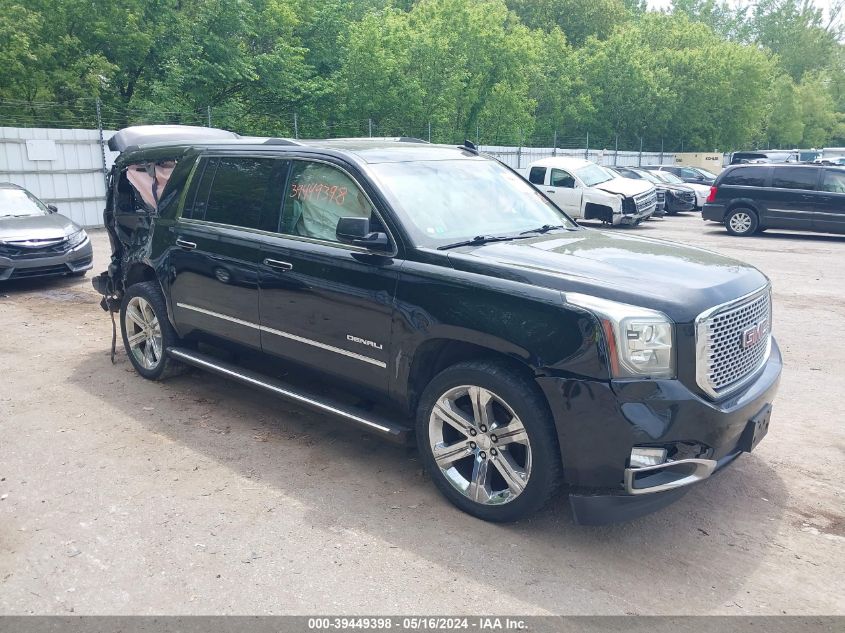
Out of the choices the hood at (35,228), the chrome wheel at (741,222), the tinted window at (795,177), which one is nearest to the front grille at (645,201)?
the chrome wheel at (741,222)

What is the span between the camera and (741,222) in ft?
58.2

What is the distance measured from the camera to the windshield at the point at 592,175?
63.1 feet

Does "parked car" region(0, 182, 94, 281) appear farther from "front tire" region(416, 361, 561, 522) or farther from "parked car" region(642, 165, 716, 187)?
"parked car" region(642, 165, 716, 187)

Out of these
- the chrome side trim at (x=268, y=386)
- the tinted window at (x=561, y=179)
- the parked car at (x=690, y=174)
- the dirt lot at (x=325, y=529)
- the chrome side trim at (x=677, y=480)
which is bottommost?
the dirt lot at (x=325, y=529)

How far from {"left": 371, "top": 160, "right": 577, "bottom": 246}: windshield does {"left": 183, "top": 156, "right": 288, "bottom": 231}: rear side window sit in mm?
845

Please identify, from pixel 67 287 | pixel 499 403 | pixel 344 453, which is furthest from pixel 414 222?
pixel 67 287

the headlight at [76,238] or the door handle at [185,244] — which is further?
the headlight at [76,238]

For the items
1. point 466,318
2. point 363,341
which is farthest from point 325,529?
point 466,318

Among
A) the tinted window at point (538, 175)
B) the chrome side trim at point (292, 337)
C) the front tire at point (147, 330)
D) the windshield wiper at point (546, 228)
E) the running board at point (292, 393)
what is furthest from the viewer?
the tinted window at point (538, 175)

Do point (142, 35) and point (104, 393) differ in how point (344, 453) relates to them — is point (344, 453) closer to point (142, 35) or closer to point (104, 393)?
point (104, 393)

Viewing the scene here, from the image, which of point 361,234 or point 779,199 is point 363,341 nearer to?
point 361,234

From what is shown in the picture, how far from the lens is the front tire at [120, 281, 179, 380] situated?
6.00 m

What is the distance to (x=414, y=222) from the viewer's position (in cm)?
437

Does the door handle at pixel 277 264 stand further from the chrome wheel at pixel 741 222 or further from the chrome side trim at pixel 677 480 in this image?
the chrome wheel at pixel 741 222
